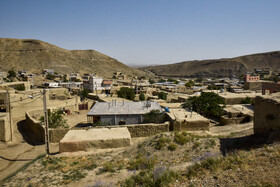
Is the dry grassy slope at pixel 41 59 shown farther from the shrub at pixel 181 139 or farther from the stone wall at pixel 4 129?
the shrub at pixel 181 139

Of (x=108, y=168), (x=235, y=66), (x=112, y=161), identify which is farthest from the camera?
(x=235, y=66)

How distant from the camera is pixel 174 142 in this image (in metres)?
8.69

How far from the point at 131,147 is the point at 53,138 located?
549 cm

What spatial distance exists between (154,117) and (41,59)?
290ft

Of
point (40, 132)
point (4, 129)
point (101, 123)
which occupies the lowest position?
point (40, 132)

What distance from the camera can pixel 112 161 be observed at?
794cm

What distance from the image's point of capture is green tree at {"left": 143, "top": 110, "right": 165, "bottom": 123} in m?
13.5

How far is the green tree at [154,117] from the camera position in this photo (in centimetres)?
1345

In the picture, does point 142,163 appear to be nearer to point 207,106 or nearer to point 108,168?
point 108,168

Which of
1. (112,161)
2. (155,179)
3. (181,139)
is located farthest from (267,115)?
(112,161)

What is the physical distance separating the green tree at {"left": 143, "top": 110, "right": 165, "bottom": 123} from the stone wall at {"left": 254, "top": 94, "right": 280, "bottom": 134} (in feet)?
20.6

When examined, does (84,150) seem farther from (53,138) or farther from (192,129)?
(192,129)

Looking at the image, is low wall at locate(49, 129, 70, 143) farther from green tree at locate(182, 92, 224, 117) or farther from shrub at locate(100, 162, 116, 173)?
green tree at locate(182, 92, 224, 117)

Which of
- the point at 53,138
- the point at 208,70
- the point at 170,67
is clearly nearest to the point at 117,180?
the point at 53,138
